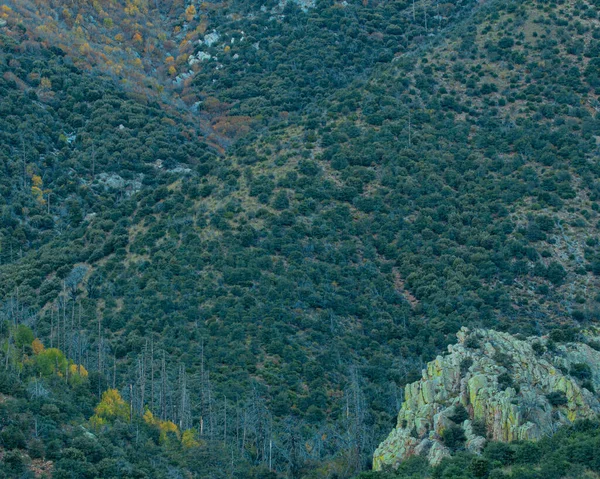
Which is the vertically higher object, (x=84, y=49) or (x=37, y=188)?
(x=84, y=49)

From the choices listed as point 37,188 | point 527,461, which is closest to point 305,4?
point 37,188

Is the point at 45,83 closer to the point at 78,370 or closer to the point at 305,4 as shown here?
the point at 305,4

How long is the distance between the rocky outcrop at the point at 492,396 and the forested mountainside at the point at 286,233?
2.23 m

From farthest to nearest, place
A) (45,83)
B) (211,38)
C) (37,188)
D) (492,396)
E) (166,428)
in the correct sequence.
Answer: (211,38), (45,83), (37,188), (166,428), (492,396)

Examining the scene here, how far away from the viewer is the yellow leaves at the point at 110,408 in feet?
172

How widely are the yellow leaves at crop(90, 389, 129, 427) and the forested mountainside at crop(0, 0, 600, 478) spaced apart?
0.25 meters

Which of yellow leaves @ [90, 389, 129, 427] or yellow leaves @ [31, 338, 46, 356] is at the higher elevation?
yellow leaves @ [31, 338, 46, 356]

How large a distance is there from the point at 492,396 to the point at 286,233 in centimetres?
2594

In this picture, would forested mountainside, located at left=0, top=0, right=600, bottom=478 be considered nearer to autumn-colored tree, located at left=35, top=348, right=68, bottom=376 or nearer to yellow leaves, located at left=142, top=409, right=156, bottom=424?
autumn-colored tree, located at left=35, top=348, right=68, bottom=376

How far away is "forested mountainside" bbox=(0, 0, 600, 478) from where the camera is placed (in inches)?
2192

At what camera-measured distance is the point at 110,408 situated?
53531 millimetres

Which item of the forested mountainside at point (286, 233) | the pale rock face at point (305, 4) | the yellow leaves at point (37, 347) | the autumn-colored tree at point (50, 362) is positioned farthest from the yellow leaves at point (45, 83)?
the autumn-colored tree at point (50, 362)

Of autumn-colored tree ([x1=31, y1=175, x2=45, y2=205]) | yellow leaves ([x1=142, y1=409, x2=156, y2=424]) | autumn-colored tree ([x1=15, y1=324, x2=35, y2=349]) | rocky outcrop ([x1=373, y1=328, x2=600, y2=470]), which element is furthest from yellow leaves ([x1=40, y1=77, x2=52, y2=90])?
rocky outcrop ([x1=373, y1=328, x2=600, y2=470])

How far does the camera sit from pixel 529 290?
6600 centimetres
